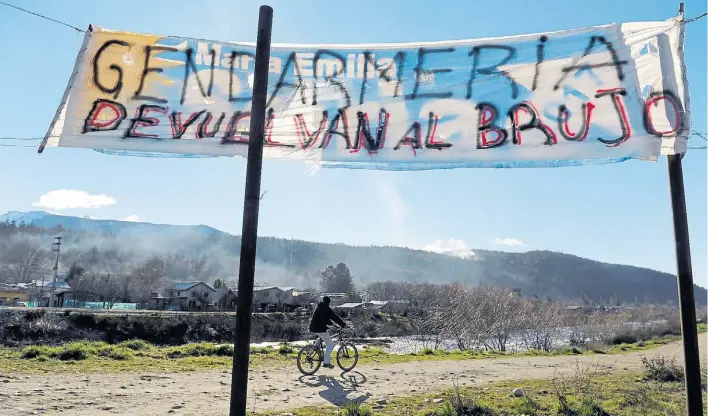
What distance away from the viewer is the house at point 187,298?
288ft

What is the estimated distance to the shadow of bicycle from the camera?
8609mm

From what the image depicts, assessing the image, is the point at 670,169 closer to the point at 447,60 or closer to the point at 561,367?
the point at 447,60

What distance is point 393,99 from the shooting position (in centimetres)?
630

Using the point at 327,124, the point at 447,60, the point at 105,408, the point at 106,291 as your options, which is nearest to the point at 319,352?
the point at 105,408

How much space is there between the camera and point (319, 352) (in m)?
11.4

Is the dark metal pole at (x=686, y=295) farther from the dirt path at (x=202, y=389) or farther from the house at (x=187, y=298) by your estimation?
the house at (x=187, y=298)

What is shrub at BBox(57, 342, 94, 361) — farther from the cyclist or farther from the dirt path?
the cyclist

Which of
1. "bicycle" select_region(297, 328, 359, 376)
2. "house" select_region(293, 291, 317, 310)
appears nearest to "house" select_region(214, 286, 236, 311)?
Answer: "house" select_region(293, 291, 317, 310)

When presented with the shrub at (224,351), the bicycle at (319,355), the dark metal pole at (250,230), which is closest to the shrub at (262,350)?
the shrub at (224,351)

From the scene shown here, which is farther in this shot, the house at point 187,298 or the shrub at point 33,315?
the house at point 187,298

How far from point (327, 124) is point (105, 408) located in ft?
16.9

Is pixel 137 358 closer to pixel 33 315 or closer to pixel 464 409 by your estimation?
pixel 464 409

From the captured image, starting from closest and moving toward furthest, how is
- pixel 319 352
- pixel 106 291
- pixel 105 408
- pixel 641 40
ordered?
1. pixel 641 40
2. pixel 105 408
3. pixel 319 352
4. pixel 106 291

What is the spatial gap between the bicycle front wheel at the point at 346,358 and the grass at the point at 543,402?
2869 mm
